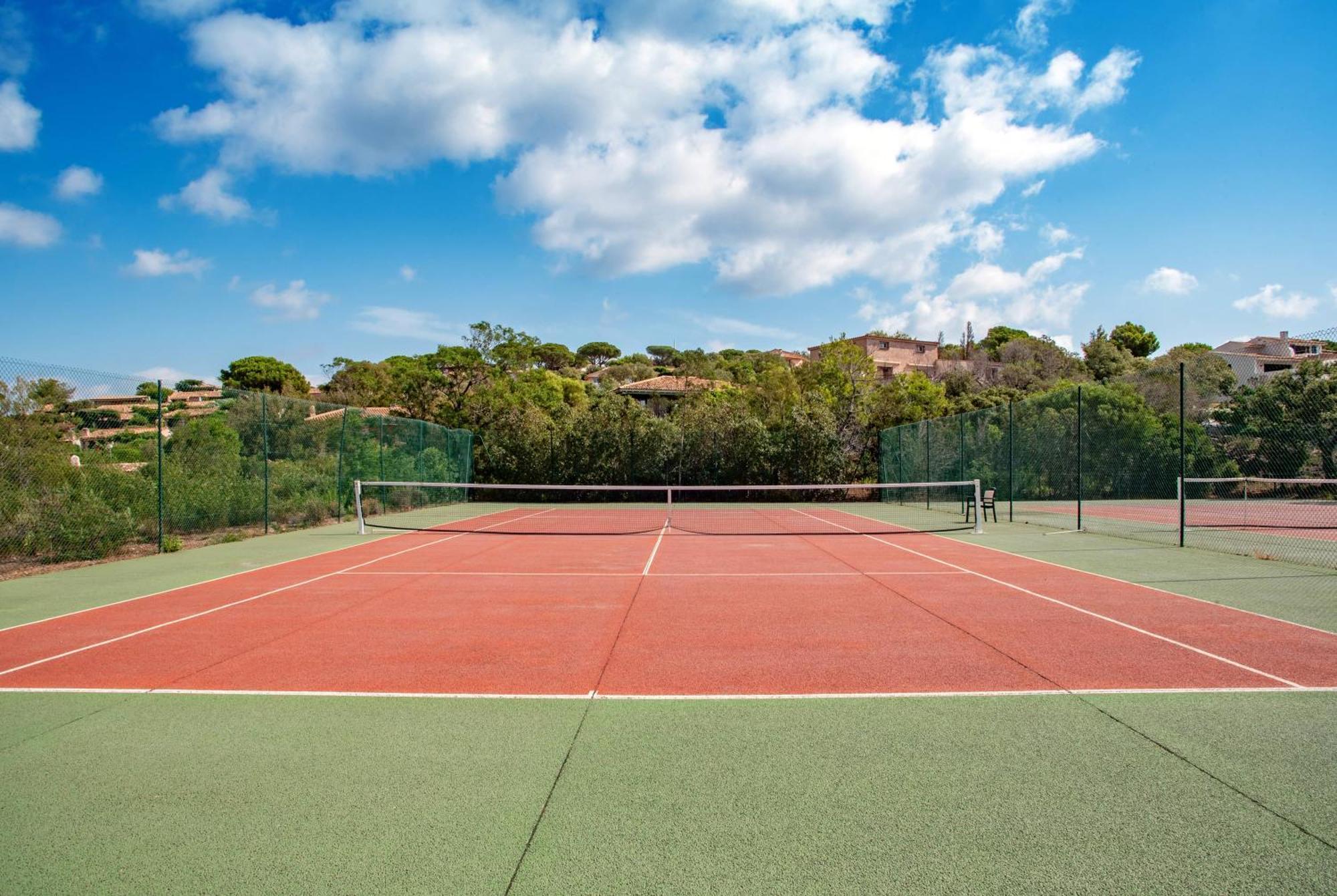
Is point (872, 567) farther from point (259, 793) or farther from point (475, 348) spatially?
point (475, 348)

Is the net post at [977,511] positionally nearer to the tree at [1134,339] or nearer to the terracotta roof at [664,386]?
the terracotta roof at [664,386]

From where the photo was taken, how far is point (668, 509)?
21.2m

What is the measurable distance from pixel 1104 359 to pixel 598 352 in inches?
2641

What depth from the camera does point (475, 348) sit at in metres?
37.2

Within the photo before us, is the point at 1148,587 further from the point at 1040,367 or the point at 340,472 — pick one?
the point at 1040,367

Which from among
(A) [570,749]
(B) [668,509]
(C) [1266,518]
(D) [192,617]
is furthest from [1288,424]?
(D) [192,617]

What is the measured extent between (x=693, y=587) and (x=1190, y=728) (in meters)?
5.78

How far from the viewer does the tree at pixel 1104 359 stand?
63.8m

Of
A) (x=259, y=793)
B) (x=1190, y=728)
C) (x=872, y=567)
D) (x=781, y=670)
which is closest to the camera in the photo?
(x=259, y=793)

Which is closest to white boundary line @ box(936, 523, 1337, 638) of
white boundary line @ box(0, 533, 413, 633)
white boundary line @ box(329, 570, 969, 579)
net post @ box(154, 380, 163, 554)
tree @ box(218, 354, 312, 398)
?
white boundary line @ box(329, 570, 969, 579)

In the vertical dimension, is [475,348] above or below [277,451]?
above

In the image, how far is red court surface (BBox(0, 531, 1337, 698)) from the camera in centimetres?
552

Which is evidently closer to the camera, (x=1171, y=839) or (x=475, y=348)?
(x=1171, y=839)

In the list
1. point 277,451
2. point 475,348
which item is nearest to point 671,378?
point 475,348
